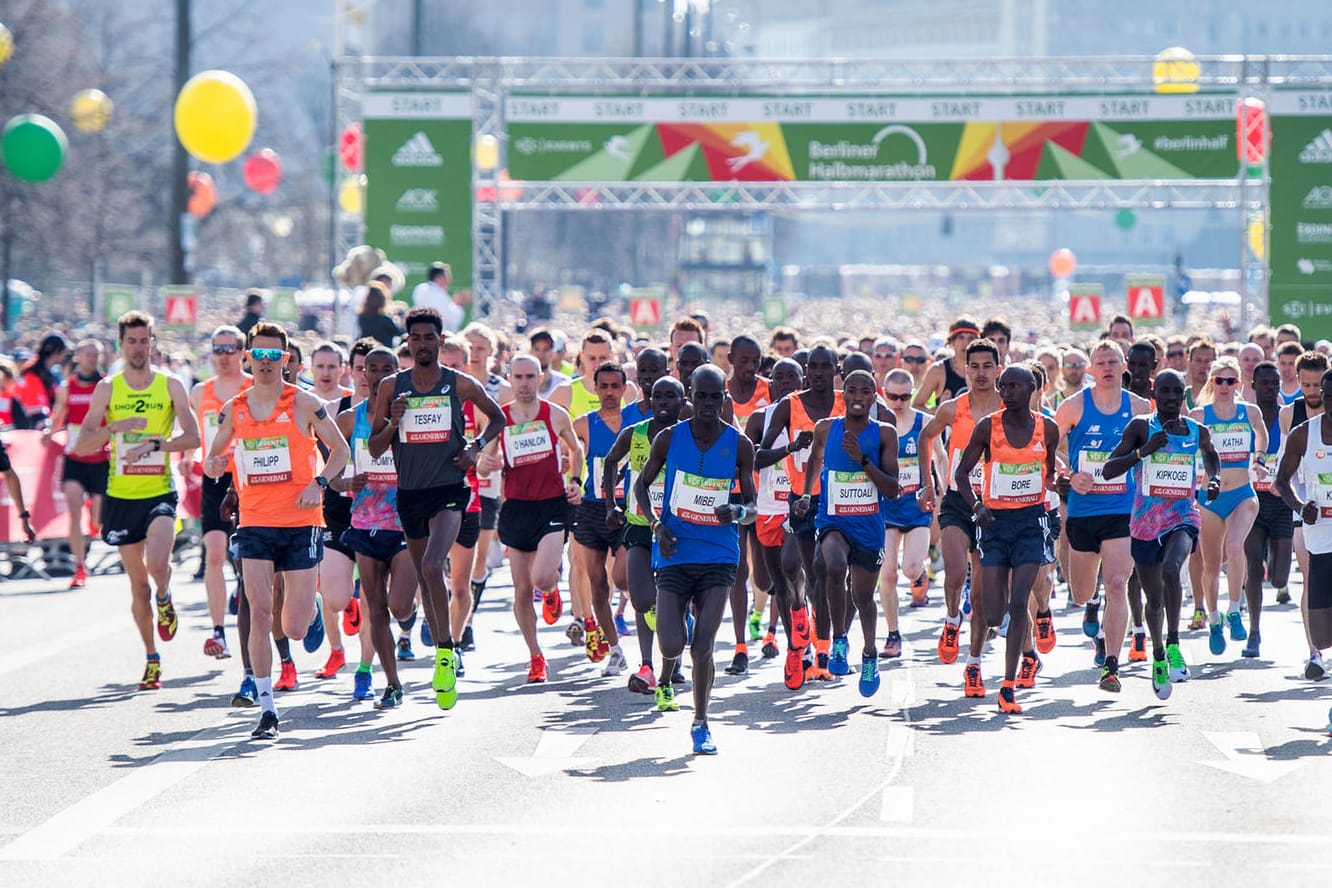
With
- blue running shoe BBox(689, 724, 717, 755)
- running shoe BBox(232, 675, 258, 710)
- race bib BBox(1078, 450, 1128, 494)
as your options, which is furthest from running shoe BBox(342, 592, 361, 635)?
race bib BBox(1078, 450, 1128, 494)

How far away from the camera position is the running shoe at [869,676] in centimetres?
1191

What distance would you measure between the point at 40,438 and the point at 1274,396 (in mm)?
11044

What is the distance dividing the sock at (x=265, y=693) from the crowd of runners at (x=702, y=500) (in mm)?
50

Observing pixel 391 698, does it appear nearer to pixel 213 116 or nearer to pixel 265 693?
pixel 265 693

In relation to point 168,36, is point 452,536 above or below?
below

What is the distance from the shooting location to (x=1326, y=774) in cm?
982

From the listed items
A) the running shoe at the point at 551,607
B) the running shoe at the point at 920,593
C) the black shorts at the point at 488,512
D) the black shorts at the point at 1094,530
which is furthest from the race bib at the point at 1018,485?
the running shoe at the point at 920,593

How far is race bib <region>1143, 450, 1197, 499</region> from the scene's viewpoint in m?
12.0

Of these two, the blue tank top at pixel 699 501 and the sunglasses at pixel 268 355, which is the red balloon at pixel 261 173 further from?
the blue tank top at pixel 699 501

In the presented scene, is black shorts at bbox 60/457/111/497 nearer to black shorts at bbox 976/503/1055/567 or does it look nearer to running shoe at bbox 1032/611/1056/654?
running shoe at bbox 1032/611/1056/654

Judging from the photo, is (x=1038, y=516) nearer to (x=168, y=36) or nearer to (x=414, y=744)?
(x=414, y=744)

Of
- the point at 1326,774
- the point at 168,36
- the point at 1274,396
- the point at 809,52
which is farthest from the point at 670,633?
the point at 809,52

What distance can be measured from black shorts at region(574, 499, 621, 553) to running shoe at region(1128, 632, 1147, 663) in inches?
133

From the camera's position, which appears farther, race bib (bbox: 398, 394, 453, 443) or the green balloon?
the green balloon
